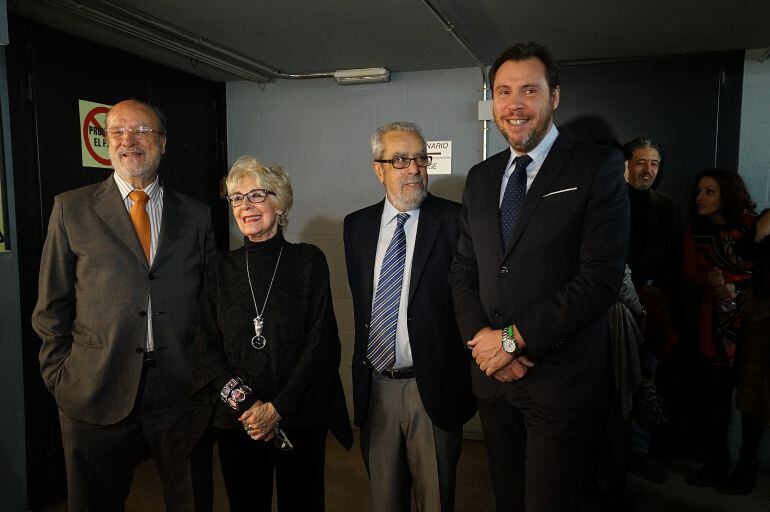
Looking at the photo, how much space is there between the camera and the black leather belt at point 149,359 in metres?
2.03

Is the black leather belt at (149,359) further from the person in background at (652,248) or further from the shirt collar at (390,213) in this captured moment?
the person in background at (652,248)

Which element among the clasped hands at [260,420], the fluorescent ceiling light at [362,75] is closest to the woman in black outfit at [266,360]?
the clasped hands at [260,420]

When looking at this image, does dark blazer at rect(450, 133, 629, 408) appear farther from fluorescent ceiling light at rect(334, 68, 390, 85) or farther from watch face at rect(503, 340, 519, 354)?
fluorescent ceiling light at rect(334, 68, 390, 85)

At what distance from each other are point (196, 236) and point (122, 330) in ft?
1.45

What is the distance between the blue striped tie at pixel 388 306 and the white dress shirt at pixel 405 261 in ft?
0.05

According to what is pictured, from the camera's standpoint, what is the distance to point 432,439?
1974 millimetres

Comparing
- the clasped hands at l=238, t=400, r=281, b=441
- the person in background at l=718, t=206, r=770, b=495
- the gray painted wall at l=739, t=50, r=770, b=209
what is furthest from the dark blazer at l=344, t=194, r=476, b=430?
the gray painted wall at l=739, t=50, r=770, b=209

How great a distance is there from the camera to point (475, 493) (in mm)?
2994

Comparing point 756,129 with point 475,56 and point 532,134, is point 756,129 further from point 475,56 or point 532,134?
point 532,134

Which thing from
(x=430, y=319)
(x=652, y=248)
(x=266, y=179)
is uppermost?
(x=266, y=179)

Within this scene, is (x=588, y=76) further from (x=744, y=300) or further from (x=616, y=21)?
(x=744, y=300)

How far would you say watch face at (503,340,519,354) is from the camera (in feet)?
5.18

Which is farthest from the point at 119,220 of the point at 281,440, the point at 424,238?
the point at 424,238

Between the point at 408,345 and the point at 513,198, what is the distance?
666 millimetres
